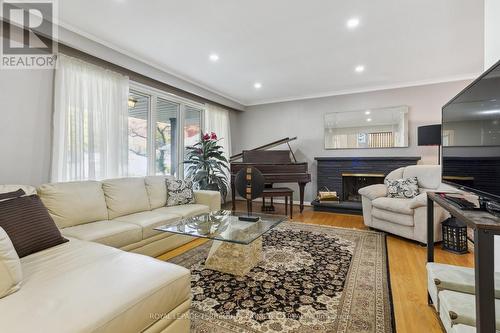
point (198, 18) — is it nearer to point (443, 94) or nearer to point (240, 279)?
point (240, 279)

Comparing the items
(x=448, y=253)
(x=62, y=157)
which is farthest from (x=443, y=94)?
(x=62, y=157)

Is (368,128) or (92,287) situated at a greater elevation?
(368,128)

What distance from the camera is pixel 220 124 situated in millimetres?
5566

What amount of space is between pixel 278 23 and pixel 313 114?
3.16 meters

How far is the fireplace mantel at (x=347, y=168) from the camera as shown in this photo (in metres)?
4.57

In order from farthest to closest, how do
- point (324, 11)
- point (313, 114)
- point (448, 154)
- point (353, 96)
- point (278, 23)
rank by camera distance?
point (313, 114)
point (353, 96)
point (278, 23)
point (324, 11)
point (448, 154)

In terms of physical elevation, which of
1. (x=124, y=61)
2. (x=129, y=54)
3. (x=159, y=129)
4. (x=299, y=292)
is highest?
(x=129, y=54)

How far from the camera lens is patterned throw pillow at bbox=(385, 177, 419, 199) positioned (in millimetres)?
3551

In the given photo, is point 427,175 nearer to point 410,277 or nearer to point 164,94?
point 410,277

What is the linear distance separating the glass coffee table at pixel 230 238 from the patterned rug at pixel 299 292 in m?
0.08

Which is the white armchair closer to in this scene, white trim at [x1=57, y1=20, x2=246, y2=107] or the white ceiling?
the white ceiling

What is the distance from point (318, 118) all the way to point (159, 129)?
342 centimetres

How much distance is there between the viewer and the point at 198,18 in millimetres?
2482

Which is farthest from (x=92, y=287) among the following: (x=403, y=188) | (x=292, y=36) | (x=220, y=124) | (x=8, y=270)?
(x=220, y=124)
